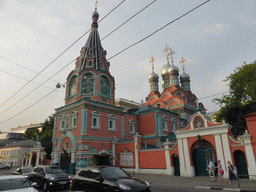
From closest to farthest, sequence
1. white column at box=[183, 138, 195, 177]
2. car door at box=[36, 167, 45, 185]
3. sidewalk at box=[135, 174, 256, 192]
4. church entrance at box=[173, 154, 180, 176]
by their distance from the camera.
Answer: sidewalk at box=[135, 174, 256, 192] → car door at box=[36, 167, 45, 185] → white column at box=[183, 138, 195, 177] → church entrance at box=[173, 154, 180, 176]

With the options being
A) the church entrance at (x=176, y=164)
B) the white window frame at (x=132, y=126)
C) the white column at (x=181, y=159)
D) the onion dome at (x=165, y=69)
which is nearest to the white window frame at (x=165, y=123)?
the white window frame at (x=132, y=126)

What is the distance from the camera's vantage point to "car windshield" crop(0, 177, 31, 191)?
6.26 m

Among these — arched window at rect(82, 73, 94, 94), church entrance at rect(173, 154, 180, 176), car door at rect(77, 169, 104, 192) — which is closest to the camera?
car door at rect(77, 169, 104, 192)

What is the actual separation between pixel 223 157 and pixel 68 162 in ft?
52.6

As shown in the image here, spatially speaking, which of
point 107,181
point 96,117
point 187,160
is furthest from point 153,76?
point 107,181

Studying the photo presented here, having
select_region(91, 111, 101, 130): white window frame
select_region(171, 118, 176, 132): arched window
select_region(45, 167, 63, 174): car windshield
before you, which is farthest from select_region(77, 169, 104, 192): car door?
select_region(171, 118, 176, 132): arched window

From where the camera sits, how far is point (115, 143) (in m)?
23.3

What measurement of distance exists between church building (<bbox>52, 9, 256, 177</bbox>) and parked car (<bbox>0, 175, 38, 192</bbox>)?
9.31 meters

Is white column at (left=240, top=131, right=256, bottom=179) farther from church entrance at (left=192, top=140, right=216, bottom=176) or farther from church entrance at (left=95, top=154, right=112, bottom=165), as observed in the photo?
church entrance at (left=95, top=154, right=112, bottom=165)

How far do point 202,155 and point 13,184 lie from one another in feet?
46.0

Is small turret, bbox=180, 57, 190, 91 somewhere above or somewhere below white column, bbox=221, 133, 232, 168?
above

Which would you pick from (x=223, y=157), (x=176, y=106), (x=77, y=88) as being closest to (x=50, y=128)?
(x=77, y=88)

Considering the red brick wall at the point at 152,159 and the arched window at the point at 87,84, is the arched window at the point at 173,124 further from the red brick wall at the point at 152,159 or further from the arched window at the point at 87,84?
the arched window at the point at 87,84

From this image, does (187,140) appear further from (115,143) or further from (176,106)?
(176,106)
